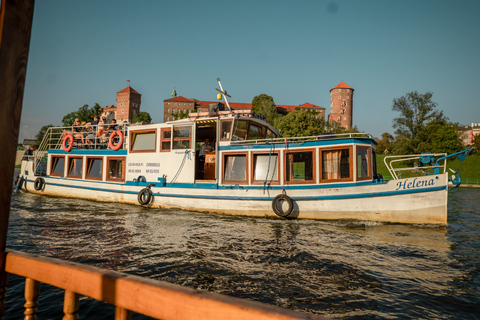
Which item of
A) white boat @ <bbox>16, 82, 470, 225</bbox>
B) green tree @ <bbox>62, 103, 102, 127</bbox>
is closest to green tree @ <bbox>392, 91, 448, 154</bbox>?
white boat @ <bbox>16, 82, 470, 225</bbox>

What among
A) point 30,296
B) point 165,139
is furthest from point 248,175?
point 30,296

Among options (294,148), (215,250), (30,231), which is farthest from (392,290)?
(30,231)

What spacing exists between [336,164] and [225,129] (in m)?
4.50

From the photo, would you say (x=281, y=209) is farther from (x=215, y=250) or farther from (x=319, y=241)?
(x=215, y=250)

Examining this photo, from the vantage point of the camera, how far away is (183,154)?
11727mm

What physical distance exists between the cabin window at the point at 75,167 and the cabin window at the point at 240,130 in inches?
351

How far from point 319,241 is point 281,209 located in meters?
2.76

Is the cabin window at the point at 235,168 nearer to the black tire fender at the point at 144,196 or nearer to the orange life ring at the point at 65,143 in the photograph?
the black tire fender at the point at 144,196

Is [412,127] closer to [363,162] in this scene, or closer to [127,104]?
[363,162]

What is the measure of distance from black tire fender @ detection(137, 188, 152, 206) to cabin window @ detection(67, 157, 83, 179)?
4954 mm

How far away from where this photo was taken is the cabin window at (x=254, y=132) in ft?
40.5

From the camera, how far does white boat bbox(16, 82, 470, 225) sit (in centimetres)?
910

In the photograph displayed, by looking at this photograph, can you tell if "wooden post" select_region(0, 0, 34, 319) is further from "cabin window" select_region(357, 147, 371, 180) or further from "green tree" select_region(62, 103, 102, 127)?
"green tree" select_region(62, 103, 102, 127)

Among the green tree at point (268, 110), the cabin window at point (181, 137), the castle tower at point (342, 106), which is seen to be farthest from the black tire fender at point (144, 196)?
the castle tower at point (342, 106)
